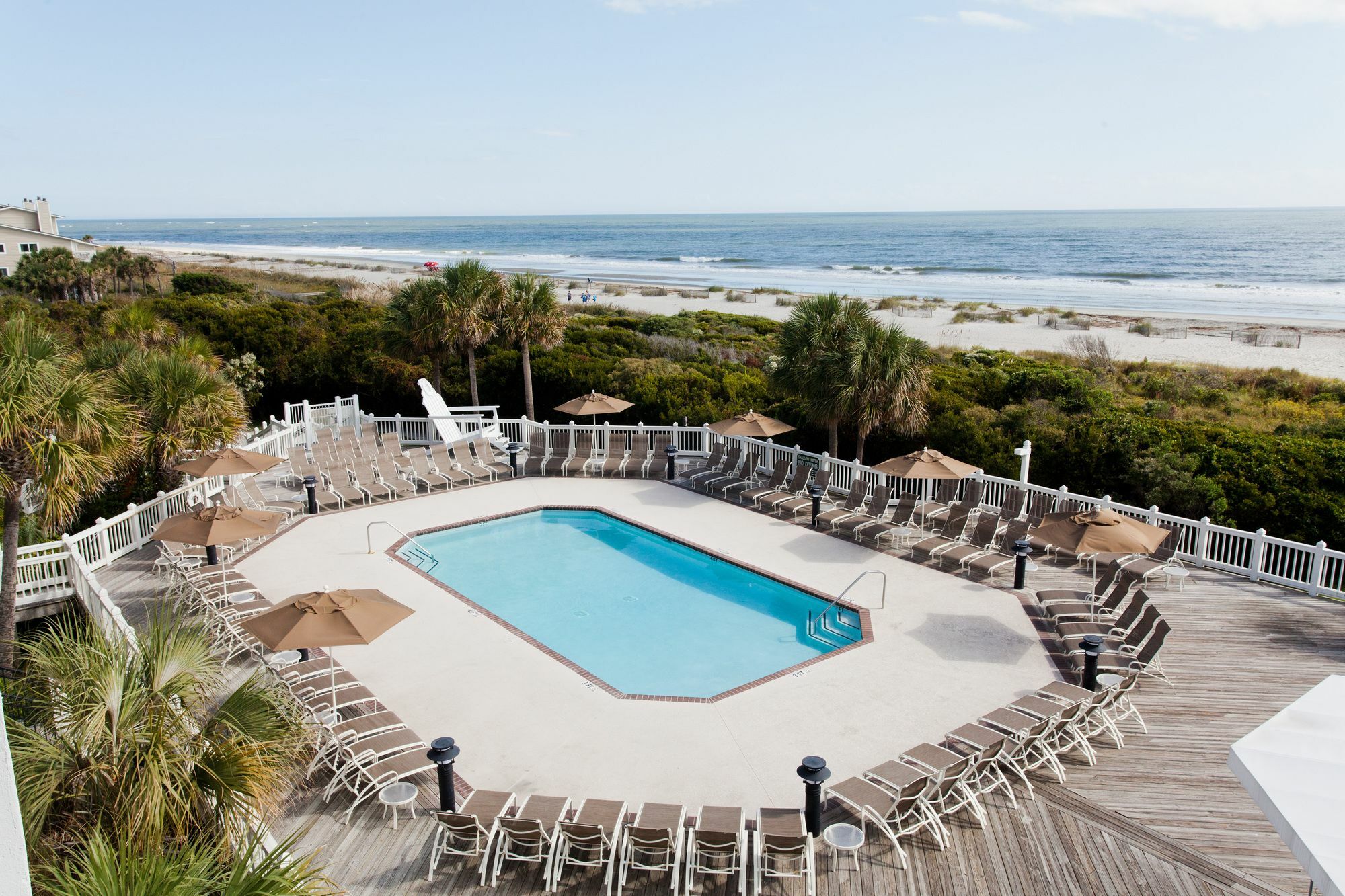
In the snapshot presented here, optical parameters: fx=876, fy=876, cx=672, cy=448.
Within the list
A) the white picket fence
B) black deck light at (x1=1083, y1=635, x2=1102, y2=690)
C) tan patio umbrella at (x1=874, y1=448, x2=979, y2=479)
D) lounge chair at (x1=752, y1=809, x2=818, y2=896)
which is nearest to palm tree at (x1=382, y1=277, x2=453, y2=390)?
the white picket fence

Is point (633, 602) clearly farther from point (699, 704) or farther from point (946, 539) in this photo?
point (946, 539)

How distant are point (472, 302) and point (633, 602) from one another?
9902 mm

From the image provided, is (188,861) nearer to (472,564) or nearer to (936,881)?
(936,881)

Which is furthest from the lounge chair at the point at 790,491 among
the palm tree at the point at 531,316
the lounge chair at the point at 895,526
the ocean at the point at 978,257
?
the ocean at the point at 978,257

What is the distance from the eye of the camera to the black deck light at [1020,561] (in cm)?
1081

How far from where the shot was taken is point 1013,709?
7.40 meters

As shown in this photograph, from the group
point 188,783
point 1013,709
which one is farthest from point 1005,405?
point 188,783

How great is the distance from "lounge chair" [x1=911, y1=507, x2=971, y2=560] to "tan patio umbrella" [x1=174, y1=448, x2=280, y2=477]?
9428 mm

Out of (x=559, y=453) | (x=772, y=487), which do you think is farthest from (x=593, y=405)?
(x=772, y=487)

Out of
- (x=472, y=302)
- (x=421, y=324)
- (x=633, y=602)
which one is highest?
(x=472, y=302)

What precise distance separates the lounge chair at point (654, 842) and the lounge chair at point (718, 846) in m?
0.09

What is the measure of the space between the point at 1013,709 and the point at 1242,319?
144 feet

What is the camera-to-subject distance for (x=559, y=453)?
17000mm

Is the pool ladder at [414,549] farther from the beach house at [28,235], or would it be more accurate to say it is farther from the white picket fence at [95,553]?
the beach house at [28,235]
